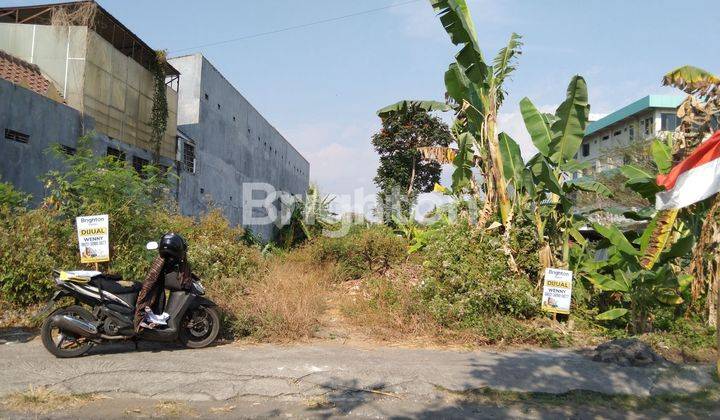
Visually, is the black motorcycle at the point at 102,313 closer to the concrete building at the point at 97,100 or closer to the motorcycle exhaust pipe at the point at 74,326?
the motorcycle exhaust pipe at the point at 74,326

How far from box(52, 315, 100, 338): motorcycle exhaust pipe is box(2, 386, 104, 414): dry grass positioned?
1.05 m

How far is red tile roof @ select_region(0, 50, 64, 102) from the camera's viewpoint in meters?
12.1

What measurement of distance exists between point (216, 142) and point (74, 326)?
53.0ft

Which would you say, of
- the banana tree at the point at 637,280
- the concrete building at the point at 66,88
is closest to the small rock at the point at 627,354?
the banana tree at the point at 637,280

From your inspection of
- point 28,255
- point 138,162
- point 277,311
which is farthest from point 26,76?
point 277,311

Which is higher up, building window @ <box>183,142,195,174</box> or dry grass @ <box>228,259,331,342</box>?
building window @ <box>183,142,195,174</box>

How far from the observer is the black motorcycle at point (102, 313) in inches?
240

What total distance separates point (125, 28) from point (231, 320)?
10828mm

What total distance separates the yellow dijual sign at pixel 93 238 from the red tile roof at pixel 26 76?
22.7 feet

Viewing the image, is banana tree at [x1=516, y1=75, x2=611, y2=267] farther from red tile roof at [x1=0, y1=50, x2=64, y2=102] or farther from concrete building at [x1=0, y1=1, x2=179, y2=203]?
red tile roof at [x1=0, y1=50, x2=64, y2=102]

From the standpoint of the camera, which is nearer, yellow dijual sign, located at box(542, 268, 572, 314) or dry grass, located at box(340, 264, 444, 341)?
dry grass, located at box(340, 264, 444, 341)

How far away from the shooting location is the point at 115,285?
21.0 feet

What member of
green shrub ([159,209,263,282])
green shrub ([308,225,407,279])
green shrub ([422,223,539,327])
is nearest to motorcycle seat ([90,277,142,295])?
green shrub ([159,209,263,282])

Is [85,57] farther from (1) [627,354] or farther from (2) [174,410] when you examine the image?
(1) [627,354]
